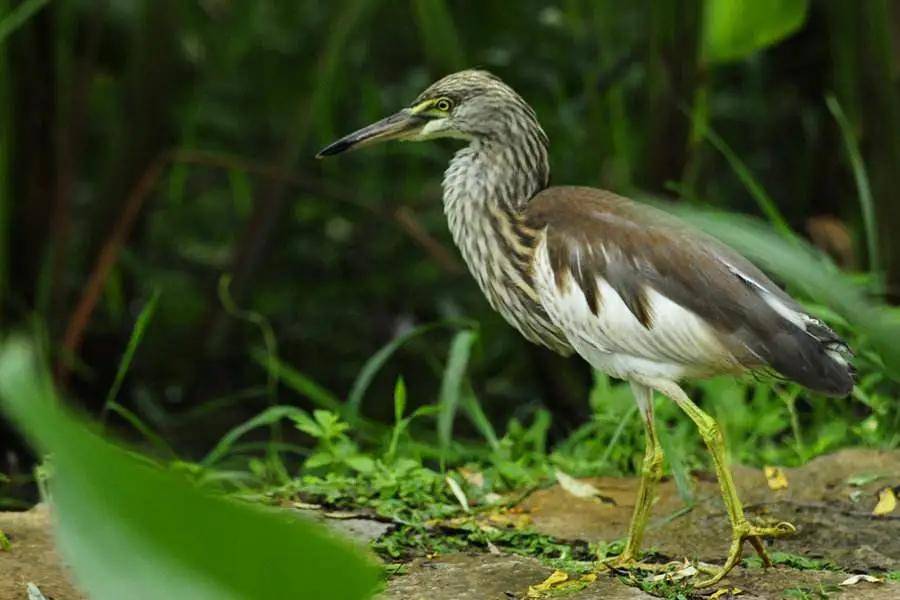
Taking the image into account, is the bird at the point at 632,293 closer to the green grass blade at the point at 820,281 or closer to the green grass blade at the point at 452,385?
the green grass blade at the point at 452,385

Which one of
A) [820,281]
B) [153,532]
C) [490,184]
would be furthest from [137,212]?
[153,532]

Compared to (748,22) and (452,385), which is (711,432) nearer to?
(452,385)

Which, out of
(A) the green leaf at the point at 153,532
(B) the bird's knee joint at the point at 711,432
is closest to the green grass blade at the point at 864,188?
(B) the bird's knee joint at the point at 711,432

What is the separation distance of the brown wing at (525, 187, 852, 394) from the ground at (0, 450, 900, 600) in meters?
0.40

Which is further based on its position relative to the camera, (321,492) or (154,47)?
(154,47)

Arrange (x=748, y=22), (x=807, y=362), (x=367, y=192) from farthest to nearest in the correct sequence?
1. (x=367, y=192)
2. (x=748, y=22)
3. (x=807, y=362)

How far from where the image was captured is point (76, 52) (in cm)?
541

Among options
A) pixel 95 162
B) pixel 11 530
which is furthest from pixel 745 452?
pixel 95 162

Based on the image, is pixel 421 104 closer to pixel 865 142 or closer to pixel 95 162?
pixel 865 142

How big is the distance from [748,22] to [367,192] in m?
2.06

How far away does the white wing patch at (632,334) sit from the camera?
8.84 feet

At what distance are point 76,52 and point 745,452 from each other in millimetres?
2963

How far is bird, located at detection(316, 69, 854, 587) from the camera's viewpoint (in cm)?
266

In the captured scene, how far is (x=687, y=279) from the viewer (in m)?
2.72
